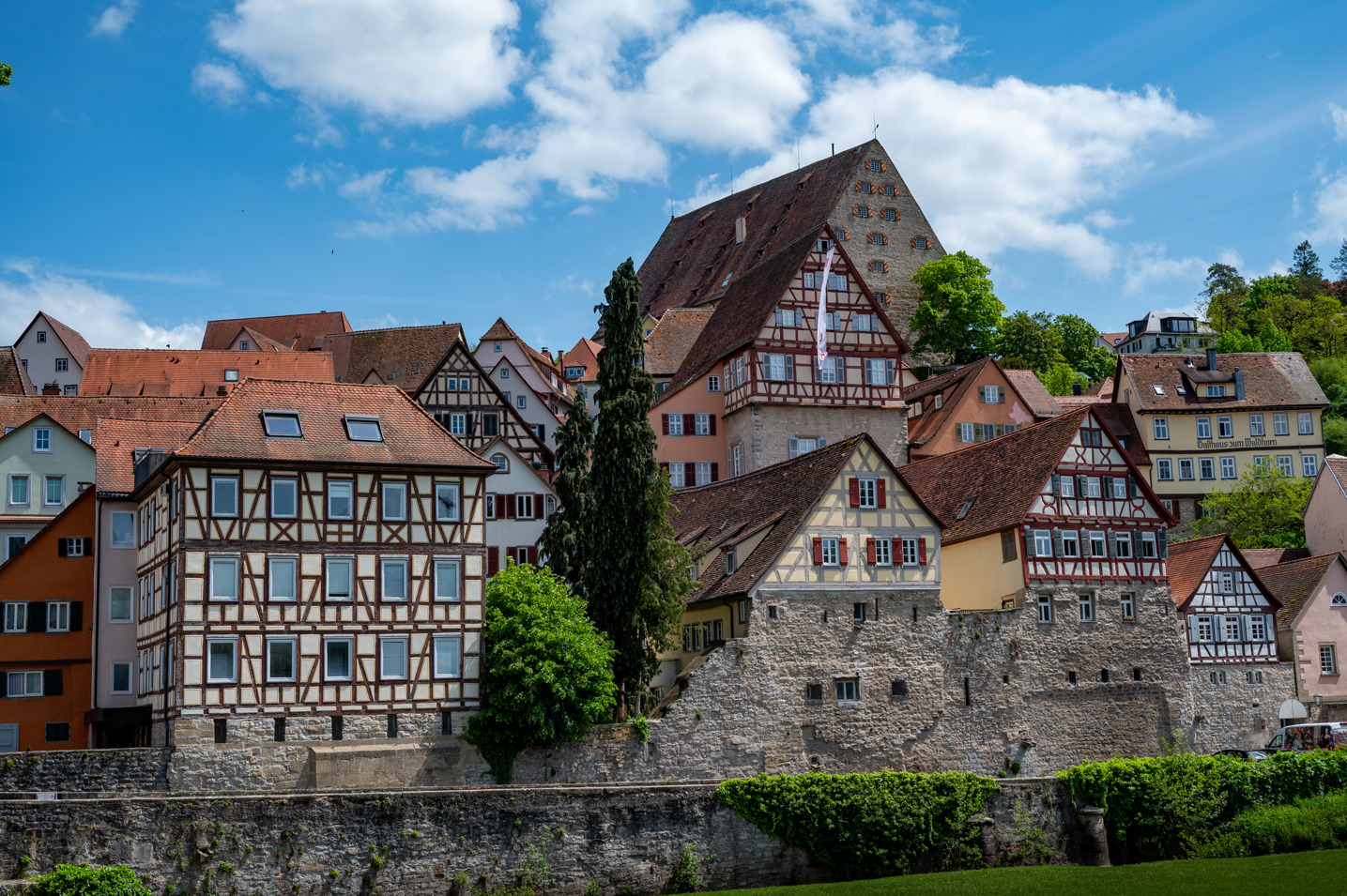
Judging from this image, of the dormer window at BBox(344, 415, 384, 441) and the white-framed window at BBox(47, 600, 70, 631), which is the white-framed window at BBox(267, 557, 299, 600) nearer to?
the dormer window at BBox(344, 415, 384, 441)

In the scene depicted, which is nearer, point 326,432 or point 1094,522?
point 326,432

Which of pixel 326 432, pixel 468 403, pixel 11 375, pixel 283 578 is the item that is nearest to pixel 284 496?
pixel 283 578

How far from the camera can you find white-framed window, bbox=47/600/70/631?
44.7 m

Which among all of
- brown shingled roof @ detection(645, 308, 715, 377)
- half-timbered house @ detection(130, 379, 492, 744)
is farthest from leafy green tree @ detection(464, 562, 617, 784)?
brown shingled roof @ detection(645, 308, 715, 377)

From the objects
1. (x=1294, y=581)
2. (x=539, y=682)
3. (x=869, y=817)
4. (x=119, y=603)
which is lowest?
(x=869, y=817)

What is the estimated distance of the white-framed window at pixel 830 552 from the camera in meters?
45.2

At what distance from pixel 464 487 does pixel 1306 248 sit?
132m

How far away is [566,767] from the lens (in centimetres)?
4038

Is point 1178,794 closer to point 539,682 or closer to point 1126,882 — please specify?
point 1126,882

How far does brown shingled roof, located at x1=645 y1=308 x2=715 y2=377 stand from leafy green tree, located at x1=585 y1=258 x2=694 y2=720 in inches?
1364

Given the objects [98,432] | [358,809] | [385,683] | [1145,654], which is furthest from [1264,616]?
[98,432]

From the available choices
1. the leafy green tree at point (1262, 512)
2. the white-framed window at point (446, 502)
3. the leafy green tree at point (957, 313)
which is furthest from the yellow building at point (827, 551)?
the leafy green tree at point (957, 313)

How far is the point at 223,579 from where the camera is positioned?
129ft

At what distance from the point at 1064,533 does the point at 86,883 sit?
31.4 m
